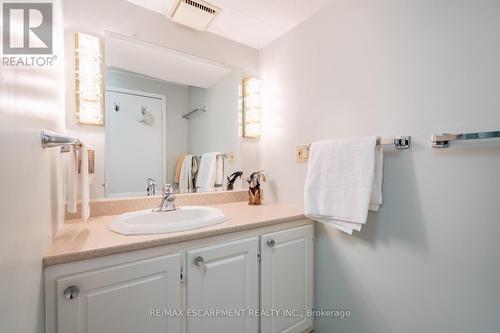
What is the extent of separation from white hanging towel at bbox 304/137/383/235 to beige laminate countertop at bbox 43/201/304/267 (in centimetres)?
19

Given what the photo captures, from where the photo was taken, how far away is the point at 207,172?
66.0 inches

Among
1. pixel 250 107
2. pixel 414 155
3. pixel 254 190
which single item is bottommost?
pixel 254 190

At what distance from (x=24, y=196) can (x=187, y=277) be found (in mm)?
639

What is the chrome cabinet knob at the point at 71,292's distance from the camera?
0.74 metres

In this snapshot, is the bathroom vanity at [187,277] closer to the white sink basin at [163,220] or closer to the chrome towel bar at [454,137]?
the white sink basin at [163,220]

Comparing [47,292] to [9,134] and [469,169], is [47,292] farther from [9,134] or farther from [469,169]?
[469,169]

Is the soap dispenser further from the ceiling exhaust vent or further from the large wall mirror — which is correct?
the ceiling exhaust vent

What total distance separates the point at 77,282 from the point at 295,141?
1.33 m

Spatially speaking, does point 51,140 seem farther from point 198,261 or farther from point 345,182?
point 345,182

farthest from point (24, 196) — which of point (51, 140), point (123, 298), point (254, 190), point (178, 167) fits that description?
point (254, 190)

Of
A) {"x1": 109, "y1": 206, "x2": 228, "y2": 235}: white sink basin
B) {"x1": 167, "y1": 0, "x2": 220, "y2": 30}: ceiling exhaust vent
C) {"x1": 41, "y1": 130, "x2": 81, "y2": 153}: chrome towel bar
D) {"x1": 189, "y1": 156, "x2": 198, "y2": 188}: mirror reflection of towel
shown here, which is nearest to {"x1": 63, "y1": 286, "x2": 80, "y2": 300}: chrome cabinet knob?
{"x1": 109, "y1": 206, "x2": 228, "y2": 235}: white sink basin

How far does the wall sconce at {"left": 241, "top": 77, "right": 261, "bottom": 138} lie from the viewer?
1.82 m

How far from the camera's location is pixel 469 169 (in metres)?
0.85

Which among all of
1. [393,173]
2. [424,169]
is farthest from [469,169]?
[393,173]
